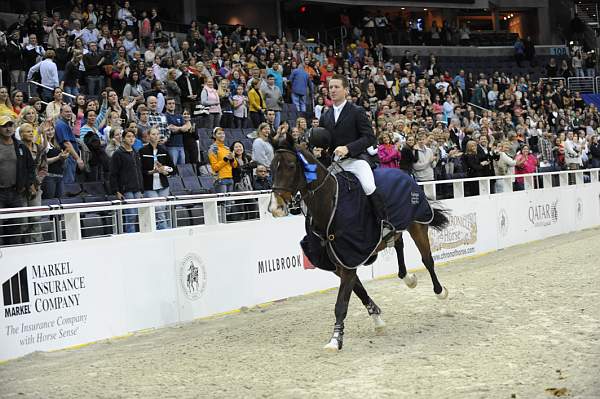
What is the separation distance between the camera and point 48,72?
53.1ft

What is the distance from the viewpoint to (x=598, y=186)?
81.1 feet

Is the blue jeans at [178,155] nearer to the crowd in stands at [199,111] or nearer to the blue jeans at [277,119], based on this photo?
the crowd in stands at [199,111]

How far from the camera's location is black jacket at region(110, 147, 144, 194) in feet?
40.2

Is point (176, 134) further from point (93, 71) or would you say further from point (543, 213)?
point (543, 213)

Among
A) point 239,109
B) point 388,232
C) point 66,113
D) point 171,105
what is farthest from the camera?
point 239,109

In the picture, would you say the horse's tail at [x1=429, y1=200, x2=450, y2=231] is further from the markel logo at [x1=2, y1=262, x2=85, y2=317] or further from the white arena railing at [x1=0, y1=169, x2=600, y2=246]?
the markel logo at [x1=2, y1=262, x2=85, y2=317]

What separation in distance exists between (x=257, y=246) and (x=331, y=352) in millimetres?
4593

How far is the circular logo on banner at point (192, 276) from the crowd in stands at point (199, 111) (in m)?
1.63

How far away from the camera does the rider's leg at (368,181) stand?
29.8 feet

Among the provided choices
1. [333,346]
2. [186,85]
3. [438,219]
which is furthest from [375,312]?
[186,85]

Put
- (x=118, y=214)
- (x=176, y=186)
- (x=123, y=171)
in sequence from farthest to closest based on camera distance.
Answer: (x=176, y=186) < (x=123, y=171) < (x=118, y=214)

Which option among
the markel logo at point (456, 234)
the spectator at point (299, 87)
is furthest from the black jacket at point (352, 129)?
the spectator at point (299, 87)

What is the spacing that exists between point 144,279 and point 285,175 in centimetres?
323

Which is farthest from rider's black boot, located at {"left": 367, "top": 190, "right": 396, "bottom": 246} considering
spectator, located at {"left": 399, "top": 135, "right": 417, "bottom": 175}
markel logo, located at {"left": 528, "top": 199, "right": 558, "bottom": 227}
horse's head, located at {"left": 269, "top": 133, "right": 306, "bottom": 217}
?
markel logo, located at {"left": 528, "top": 199, "right": 558, "bottom": 227}
